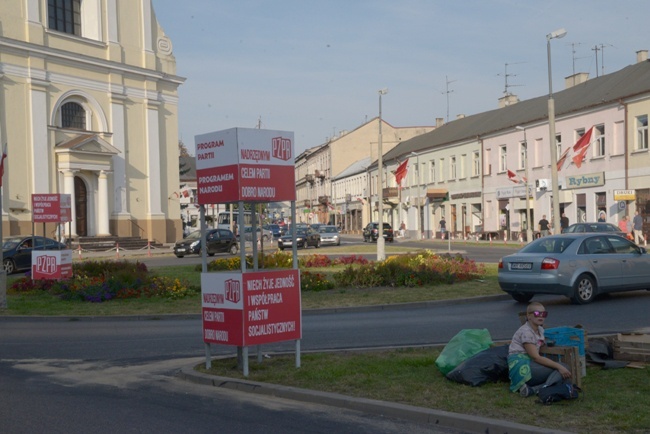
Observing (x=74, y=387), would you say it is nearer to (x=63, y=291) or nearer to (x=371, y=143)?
(x=63, y=291)

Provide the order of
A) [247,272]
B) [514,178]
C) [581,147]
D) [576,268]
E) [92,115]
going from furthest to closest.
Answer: [514,178] < [92,115] < [581,147] < [576,268] < [247,272]

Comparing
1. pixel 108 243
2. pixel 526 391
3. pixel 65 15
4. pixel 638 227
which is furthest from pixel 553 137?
pixel 65 15

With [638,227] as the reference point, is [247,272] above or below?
above

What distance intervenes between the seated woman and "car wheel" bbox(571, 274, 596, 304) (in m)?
9.39

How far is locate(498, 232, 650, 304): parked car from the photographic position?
57.7 ft

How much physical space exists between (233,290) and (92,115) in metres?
46.7

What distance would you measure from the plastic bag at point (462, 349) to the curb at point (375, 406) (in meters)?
1.27

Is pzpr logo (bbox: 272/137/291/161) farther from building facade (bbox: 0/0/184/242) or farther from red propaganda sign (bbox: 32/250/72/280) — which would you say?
building facade (bbox: 0/0/184/242)

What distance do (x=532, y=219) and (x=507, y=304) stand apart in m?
40.1

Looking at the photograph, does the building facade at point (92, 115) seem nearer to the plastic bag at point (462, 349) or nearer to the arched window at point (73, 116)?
the arched window at point (73, 116)

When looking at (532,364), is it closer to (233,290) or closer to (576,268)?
(233,290)

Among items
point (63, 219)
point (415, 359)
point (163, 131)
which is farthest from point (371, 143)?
point (415, 359)

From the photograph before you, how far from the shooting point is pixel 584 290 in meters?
17.9

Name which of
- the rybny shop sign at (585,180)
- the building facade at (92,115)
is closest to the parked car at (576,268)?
the rybny shop sign at (585,180)
